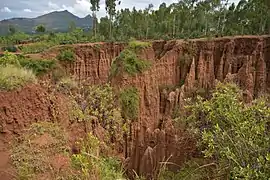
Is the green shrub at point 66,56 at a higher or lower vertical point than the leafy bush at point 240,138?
higher

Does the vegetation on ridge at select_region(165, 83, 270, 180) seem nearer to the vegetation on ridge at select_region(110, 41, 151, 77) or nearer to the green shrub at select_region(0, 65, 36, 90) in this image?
the green shrub at select_region(0, 65, 36, 90)

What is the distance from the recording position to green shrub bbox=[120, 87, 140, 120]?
16.0 metres

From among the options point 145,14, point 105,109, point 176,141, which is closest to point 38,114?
point 176,141

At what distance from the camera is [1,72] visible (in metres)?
8.02

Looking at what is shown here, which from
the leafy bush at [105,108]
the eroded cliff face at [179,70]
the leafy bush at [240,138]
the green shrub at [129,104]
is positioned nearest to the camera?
the leafy bush at [240,138]

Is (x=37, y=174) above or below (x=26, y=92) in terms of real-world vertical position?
below

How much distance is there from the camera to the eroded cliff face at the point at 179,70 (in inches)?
695

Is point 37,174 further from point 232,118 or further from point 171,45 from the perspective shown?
point 171,45

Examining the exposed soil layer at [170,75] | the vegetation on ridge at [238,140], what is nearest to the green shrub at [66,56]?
the exposed soil layer at [170,75]

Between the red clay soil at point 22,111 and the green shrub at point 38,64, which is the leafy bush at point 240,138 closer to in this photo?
the red clay soil at point 22,111

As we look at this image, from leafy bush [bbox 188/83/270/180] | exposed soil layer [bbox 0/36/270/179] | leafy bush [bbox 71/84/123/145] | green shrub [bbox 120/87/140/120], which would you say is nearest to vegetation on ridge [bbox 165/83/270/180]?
leafy bush [bbox 188/83/270/180]

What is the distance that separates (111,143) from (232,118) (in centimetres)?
914

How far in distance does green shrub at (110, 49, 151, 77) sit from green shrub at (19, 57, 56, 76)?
4594 mm

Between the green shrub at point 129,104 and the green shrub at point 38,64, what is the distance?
5647 mm
